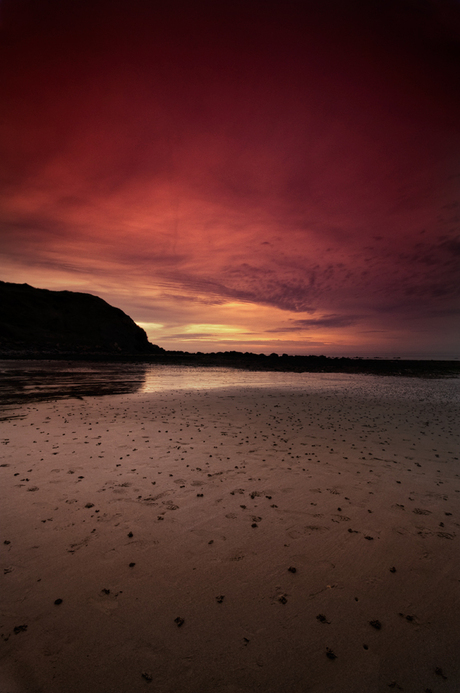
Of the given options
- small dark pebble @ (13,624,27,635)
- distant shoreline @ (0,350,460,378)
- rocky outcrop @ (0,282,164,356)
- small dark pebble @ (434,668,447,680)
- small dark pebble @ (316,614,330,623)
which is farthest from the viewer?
rocky outcrop @ (0,282,164,356)

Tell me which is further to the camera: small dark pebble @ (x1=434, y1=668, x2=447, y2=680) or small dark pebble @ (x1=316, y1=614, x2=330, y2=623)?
small dark pebble @ (x1=316, y1=614, x2=330, y2=623)

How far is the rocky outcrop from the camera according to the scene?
111m

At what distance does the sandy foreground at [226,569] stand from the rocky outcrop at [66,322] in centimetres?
10301

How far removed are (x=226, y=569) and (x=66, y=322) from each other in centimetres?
15224

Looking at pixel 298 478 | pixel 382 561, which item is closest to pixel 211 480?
pixel 298 478

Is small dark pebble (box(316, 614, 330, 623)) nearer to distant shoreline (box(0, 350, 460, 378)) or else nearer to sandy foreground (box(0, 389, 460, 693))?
sandy foreground (box(0, 389, 460, 693))

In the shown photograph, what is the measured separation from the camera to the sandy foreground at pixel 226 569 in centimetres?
334

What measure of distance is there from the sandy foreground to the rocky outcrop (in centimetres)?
10301

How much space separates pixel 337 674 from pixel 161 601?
2.35m

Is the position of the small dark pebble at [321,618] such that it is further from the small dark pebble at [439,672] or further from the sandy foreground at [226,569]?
the small dark pebble at [439,672]

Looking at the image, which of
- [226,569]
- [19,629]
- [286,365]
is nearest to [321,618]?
[226,569]

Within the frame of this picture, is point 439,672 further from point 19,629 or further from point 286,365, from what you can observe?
point 286,365

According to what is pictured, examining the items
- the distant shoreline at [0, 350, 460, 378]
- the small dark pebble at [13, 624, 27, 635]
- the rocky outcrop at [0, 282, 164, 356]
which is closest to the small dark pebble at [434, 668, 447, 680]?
the small dark pebble at [13, 624, 27, 635]

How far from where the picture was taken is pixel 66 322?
136250 mm
